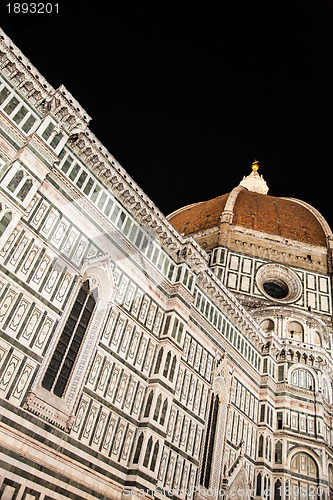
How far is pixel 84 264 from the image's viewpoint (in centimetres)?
1623

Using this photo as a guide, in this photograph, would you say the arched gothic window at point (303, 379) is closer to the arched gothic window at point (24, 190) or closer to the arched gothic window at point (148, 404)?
the arched gothic window at point (148, 404)

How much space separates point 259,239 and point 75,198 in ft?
69.1

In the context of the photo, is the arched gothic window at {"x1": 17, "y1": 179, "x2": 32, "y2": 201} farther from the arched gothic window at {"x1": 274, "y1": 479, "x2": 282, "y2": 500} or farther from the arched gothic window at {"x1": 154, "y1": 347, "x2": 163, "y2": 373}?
the arched gothic window at {"x1": 274, "y1": 479, "x2": 282, "y2": 500}

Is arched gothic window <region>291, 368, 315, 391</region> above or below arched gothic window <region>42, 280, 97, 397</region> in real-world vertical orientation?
above

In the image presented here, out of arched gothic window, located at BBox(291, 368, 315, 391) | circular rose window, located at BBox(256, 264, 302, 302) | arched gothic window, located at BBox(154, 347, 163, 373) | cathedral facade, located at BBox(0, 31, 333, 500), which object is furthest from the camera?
circular rose window, located at BBox(256, 264, 302, 302)

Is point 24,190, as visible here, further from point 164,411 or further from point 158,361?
point 164,411

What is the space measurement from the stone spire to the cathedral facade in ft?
94.3

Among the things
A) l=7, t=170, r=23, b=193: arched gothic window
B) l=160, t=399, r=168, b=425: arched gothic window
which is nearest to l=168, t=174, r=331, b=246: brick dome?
l=160, t=399, r=168, b=425: arched gothic window

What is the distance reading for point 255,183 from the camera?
53219 millimetres

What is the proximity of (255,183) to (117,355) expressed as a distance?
39787mm

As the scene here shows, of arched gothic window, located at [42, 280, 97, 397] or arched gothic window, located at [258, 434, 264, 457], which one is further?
arched gothic window, located at [258, 434, 264, 457]

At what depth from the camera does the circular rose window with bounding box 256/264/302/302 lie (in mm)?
32812

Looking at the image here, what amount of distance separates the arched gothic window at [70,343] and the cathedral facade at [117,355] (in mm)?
42

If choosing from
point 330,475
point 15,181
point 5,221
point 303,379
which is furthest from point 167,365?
point 330,475
